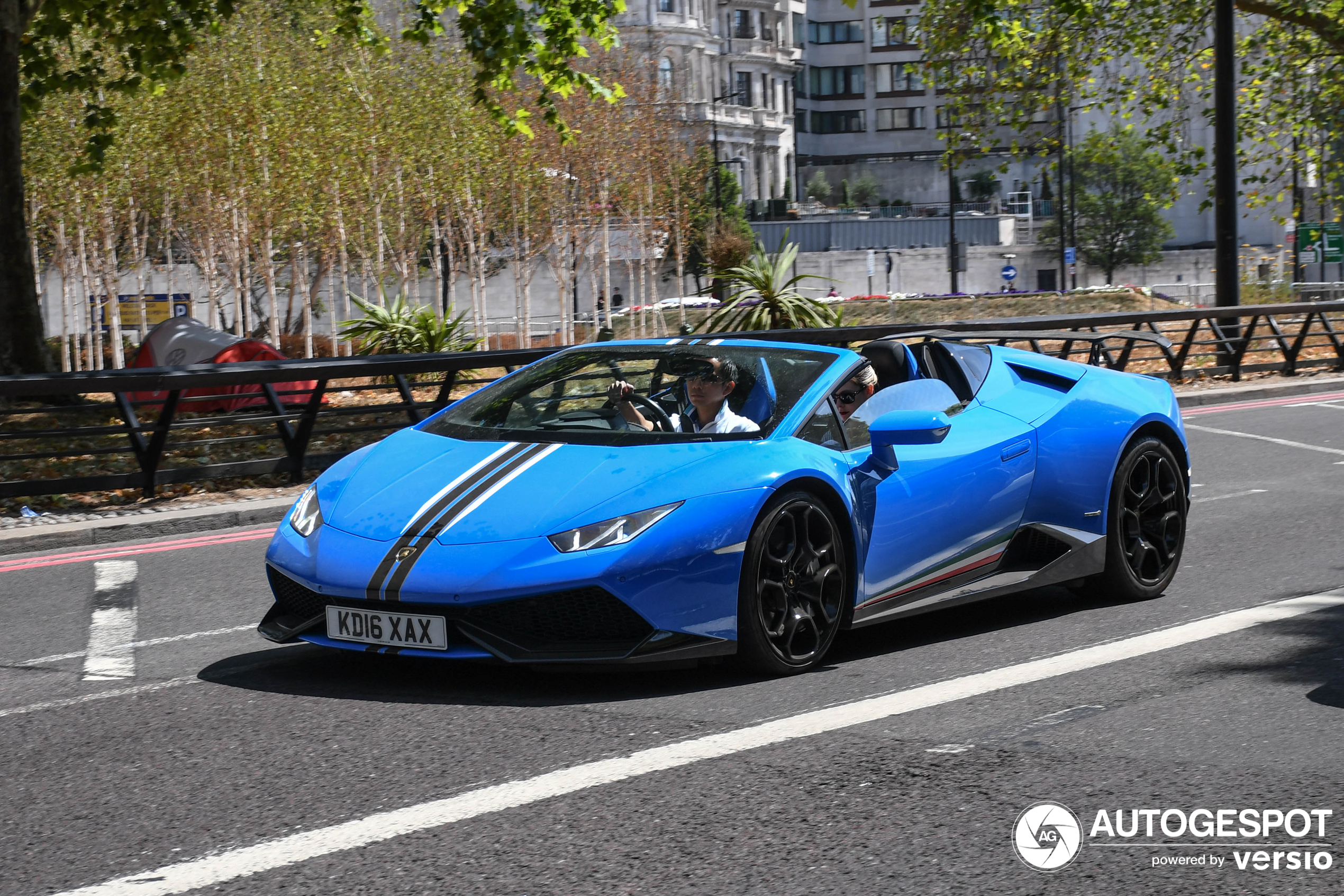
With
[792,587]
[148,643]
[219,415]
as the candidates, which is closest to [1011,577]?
[792,587]

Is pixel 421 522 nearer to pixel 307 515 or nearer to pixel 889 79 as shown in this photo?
pixel 307 515

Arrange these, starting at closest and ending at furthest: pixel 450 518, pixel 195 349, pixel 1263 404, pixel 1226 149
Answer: pixel 450 518 → pixel 195 349 → pixel 1263 404 → pixel 1226 149

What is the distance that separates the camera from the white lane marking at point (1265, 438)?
13930 millimetres

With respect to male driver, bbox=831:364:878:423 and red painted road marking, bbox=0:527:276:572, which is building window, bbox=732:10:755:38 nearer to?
red painted road marking, bbox=0:527:276:572

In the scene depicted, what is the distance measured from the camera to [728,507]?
5.33 m

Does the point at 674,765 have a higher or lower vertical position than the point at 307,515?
lower

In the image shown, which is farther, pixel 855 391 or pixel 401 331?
pixel 401 331

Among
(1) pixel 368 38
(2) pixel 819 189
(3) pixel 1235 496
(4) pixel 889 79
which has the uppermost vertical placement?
(4) pixel 889 79

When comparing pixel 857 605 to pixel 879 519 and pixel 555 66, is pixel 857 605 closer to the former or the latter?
pixel 879 519

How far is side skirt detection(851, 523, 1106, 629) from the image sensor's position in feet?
20.0

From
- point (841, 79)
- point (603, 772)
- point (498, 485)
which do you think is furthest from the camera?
point (841, 79)

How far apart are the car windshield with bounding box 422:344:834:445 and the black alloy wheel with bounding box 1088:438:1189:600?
70.4 inches

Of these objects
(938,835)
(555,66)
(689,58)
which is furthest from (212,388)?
(689,58)

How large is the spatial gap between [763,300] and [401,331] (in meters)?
5.16
